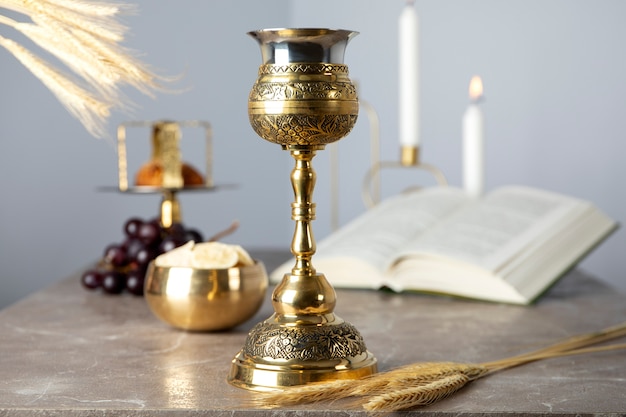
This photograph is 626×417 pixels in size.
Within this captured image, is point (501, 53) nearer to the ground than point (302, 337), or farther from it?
farther from it

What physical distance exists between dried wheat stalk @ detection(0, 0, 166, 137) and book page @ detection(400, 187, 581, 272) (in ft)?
2.26

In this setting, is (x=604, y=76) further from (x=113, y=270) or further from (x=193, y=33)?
(x=113, y=270)

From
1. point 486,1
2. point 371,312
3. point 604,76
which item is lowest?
point 371,312

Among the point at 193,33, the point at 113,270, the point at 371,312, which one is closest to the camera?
the point at 371,312

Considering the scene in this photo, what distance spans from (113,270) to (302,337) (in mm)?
671

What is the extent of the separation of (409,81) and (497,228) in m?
0.36

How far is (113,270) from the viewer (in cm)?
145

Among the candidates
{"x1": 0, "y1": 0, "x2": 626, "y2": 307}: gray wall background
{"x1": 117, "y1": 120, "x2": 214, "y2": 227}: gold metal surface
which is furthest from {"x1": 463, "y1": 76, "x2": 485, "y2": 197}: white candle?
{"x1": 0, "y1": 0, "x2": 626, "y2": 307}: gray wall background

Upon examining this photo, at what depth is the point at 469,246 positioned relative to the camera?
1.43 metres

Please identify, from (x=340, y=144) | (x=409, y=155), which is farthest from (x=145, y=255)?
(x=340, y=144)

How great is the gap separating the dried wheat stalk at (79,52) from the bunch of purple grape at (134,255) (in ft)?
1.77

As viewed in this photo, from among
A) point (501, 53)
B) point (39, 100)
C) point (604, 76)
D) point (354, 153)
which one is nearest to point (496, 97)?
point (501, 53)

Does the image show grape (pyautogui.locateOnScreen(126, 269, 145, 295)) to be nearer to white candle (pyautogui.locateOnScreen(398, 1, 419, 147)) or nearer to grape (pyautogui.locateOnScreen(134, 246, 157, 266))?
grape (pyautogui.locateOnScreen(134, 246, 157, 266))

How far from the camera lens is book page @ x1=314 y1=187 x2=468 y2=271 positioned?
150cm
